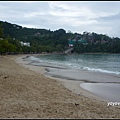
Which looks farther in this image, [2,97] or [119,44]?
[119,44]

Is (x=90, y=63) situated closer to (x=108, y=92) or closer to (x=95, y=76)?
Answer: (x=95, y=76)

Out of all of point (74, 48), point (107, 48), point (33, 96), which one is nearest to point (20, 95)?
point (33, 96)

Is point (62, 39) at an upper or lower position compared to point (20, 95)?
upper

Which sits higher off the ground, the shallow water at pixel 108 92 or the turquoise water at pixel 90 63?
the shallow water at pixel 108 92

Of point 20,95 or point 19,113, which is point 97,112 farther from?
point 20,95

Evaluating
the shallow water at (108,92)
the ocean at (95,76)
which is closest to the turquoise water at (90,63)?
the ocean at (95,76)

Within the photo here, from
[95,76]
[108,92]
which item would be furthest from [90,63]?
[108,92]

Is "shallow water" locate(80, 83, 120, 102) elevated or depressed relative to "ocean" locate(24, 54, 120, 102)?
elevated

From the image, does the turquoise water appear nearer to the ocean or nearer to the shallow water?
the ocean

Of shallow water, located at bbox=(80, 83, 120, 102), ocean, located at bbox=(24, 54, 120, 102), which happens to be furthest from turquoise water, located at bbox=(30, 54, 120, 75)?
shallow water, located at bbox=(80, 83, 120, 102)

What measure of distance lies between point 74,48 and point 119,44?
1581 inches

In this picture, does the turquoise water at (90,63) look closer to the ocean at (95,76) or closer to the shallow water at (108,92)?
the ocean at (95,76)

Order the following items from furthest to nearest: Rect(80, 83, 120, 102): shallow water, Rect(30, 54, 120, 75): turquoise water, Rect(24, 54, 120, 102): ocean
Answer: Rect(30, 54, 120, 75): turquoise water
Rect(24, 54, 120, 102): ocean
Rect(80, 83, 120, 102): shallow water

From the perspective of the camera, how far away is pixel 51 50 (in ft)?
513
